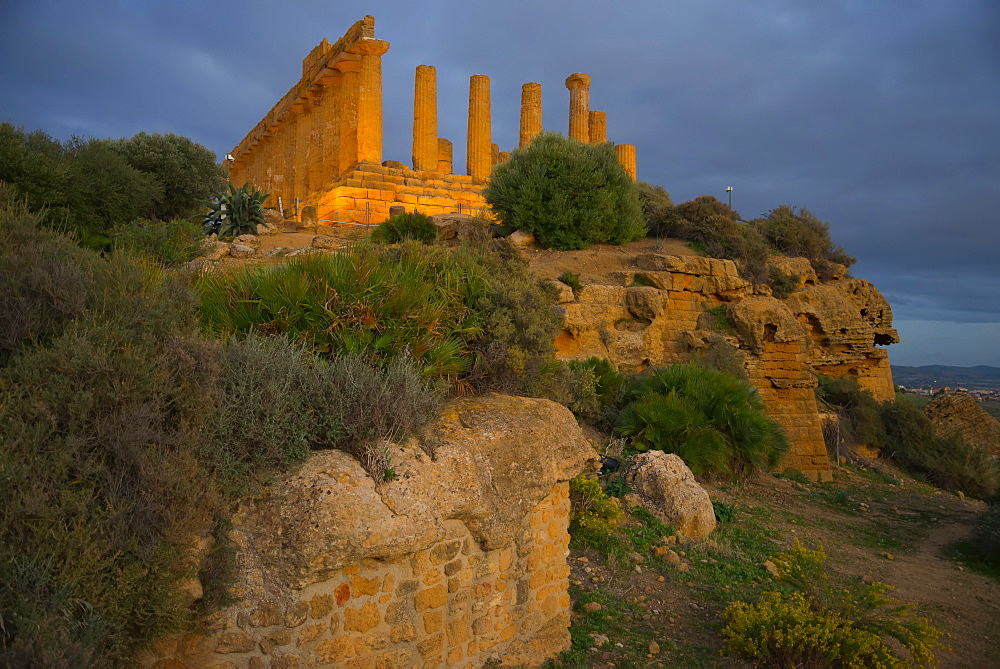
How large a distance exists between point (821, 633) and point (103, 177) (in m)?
18.2

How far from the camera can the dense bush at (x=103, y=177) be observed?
43.0 ft

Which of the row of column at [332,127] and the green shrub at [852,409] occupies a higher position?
the row of column at [332,127]

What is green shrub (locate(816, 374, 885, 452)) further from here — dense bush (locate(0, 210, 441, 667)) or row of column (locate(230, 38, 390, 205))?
row of column (locate(230, 38, 390, 205))

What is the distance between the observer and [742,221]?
18875 mm

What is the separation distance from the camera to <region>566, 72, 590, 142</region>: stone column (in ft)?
88.6

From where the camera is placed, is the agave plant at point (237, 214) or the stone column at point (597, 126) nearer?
the agave plant at point (237, 214)

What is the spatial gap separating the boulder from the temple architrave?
7657 mm

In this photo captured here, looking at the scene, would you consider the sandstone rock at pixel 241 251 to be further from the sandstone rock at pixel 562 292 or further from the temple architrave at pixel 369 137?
the temple architrave at pixel 369 137

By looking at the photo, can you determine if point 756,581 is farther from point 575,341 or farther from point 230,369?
point 575,341

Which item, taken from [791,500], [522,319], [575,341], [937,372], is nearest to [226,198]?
[575,341]

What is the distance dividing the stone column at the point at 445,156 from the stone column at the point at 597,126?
750cm

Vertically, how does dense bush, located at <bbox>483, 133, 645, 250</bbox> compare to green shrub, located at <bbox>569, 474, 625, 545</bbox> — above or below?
above

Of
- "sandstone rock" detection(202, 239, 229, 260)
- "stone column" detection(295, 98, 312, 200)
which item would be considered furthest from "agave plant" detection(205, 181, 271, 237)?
"stone column" detection(295, 98, 312, 200)

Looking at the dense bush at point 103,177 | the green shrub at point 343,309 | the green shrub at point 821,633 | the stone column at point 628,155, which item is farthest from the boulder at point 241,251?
the stone column at point 628,155
